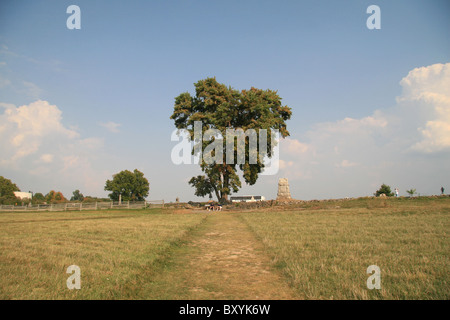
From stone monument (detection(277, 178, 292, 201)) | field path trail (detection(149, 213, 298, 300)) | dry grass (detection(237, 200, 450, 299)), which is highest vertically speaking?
stone monument (detection(277, 178, 292, 201))

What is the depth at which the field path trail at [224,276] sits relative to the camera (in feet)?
15.0

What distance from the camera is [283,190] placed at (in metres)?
36.7

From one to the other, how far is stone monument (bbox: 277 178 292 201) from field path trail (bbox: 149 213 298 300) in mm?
28665

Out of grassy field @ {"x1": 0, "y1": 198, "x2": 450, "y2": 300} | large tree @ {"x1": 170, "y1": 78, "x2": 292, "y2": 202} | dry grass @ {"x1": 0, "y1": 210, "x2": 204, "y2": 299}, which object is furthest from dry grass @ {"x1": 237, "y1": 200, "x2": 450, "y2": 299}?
large tree @ {"x1": 170, "y1": 78, "x2": 292, "y2": 202}

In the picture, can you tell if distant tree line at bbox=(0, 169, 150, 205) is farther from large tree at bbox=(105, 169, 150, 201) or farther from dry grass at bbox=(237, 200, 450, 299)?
dry grass at bbox=(237, 200, 450, 299)

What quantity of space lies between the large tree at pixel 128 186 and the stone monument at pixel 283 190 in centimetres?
4914

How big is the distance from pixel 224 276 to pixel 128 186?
73.3 metres

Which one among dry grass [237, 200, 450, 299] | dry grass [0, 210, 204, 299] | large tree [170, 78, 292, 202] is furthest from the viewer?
large tree [170, 78, 292, 202]

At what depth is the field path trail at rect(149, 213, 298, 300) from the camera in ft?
15.0

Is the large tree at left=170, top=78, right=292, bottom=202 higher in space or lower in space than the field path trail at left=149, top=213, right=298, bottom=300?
higher

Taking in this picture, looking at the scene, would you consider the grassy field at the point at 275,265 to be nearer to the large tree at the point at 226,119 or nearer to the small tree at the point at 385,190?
the large tree at the point at 226,119

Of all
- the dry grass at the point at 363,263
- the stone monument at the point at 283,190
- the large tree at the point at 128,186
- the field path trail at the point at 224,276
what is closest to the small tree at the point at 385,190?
the stone monument at the point at 283,190

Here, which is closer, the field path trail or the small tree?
the field path trail
